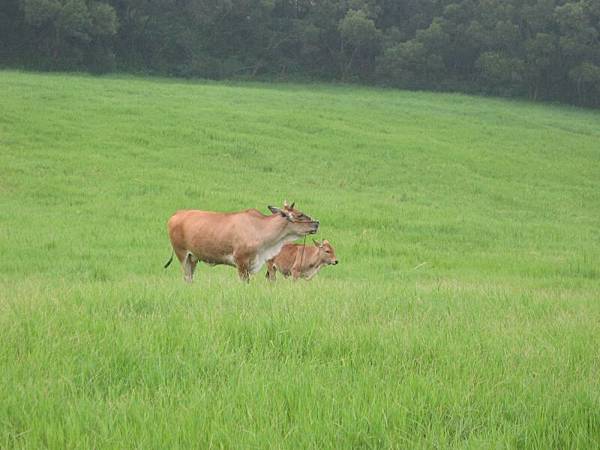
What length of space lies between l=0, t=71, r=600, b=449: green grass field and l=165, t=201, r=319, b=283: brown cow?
444mm

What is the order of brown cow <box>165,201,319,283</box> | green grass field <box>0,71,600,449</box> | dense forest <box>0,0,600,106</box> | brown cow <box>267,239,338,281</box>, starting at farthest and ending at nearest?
dense forest <box>0,0,600,106</box> → brown cow <box>267,239,338,281</box> → brown cow <box>165,201,319,283</box> → green grass field <box>0,71,600,449</box>

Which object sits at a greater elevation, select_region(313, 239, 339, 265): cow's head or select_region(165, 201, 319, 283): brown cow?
select_region(165, 201, 319, 283): brown cow

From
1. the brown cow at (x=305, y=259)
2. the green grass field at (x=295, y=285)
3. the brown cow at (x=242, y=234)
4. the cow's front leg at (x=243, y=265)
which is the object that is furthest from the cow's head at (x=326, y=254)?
the cow's front leg at (x=243, y=265)

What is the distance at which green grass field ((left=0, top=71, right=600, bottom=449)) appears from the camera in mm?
3621

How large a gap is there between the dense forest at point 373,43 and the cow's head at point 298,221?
48.4 meters

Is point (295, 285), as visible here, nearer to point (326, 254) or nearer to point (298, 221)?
point (298, 221)

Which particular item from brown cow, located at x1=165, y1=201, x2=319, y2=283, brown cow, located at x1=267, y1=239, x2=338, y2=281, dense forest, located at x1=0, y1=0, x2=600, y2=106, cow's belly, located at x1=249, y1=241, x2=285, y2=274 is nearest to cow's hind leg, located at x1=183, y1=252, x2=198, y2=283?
brown cow, located at x1=165, y1=201, x2=319, y2=283

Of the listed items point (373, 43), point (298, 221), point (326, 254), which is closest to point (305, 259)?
point (326, 254)

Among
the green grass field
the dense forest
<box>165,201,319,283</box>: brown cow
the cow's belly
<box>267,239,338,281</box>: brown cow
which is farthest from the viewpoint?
the dense forest

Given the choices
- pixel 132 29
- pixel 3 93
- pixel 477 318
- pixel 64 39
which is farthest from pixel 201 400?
pixel 132 29

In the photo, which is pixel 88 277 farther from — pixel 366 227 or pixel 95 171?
pixel 95 171

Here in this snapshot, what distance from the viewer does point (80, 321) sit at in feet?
17.1

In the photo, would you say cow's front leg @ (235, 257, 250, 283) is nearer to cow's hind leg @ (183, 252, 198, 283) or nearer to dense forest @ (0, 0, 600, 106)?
cow's hind leg @ (183, 252, 198, 283)

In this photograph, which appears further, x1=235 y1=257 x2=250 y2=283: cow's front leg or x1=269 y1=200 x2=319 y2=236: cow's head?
x1=269 y1=200 x2=319 y2=236: cow's head
